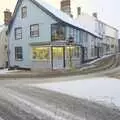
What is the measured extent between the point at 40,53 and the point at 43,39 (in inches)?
63.9

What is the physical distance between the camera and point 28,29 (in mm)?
37219

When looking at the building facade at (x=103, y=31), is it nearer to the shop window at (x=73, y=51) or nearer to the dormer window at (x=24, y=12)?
the shop window at (x=73, y=51)

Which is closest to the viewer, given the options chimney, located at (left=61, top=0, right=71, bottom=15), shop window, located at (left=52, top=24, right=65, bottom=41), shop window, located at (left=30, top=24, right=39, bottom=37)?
shop window, located at (left=52, top=24, right=65, bottom=41)

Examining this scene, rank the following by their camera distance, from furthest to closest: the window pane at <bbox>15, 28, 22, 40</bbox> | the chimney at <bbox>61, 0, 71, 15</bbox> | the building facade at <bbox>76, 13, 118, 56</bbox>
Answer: the building facade at <bbox>76, 13, 118, 56</bbox> < the chimney at <bbox>61, 0, 71, 15</bbox> < the window pane at <bbox>15, 28, 22, 40</bbox>

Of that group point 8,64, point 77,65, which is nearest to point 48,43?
point 77,65

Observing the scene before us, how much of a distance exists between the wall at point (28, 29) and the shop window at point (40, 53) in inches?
32.9

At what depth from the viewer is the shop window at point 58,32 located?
33.9 metres

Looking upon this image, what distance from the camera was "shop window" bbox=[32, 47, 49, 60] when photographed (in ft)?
113

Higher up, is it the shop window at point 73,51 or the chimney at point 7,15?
the chimney at point 7,15

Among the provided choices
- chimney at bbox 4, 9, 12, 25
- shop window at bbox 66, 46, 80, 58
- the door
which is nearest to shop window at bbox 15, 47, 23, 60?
the door

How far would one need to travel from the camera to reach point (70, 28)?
114ft

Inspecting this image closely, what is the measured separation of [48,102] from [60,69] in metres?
21.2

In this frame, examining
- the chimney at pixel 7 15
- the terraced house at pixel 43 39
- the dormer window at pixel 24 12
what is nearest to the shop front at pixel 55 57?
the terraced house at pixel 43 39

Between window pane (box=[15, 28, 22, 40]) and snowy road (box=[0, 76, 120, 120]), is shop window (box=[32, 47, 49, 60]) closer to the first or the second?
window pane (box=[15, 28, 22, 40])
